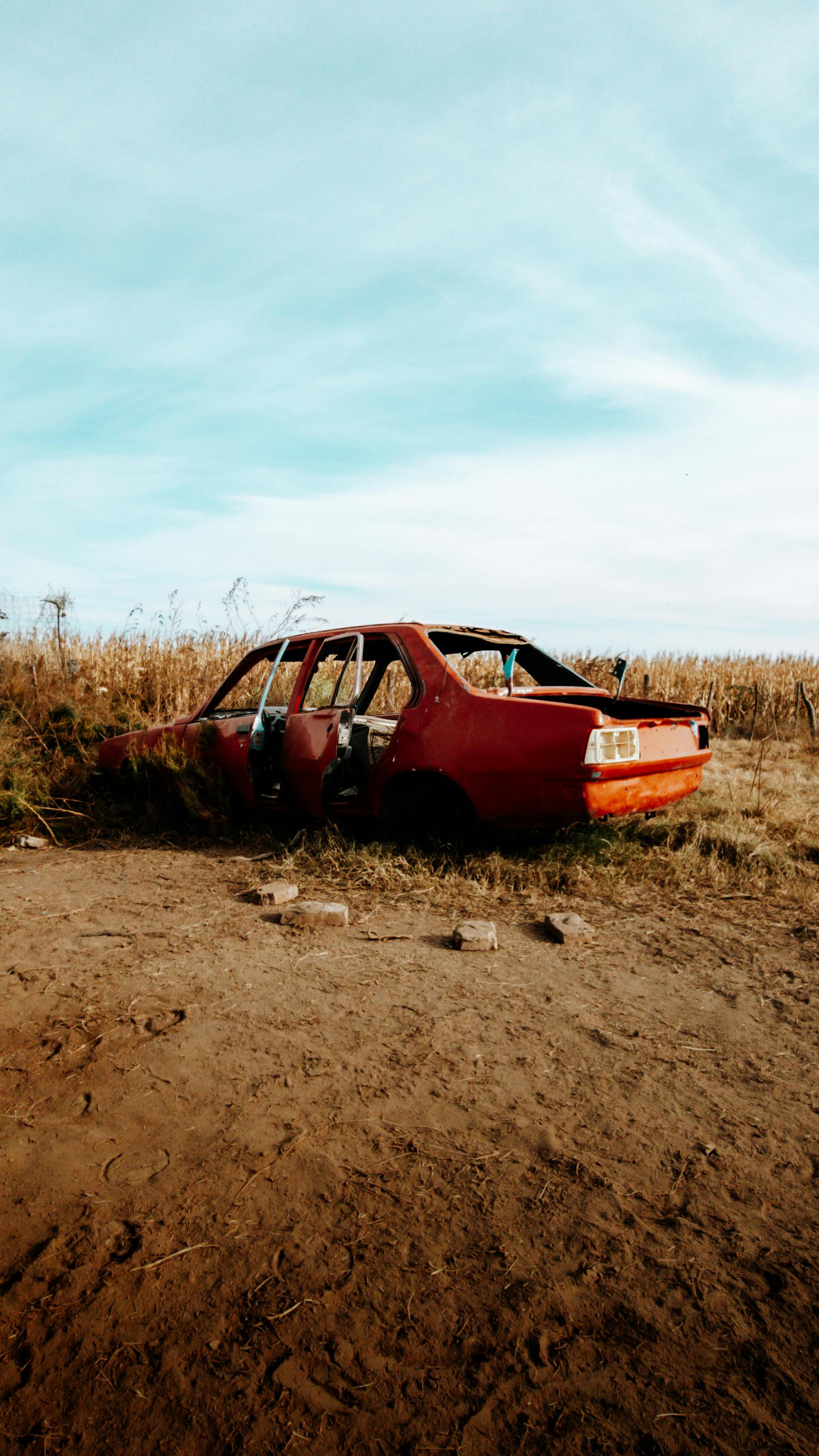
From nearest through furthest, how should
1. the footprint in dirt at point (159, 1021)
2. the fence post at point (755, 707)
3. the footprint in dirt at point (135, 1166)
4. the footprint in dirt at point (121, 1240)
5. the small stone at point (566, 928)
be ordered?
1. the footprint in dirt at point (121, 1240)
2. the footprint in dirt at point (135, 1166)
3. the footprint in dirt at point (159, 1021)
4. the small stone at point (566, 928)
5. the fence post at point (755, 707)

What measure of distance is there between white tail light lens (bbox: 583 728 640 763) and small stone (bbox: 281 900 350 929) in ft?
5.30

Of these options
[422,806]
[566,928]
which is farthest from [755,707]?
[566,928]

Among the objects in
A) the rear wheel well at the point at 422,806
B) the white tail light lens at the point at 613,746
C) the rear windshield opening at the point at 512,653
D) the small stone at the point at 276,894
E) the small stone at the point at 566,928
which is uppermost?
the rear windshield opening at the point at 512,653

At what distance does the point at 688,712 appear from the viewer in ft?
18.2

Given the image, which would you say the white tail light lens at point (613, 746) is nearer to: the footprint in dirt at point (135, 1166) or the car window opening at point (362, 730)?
the car window opening at point (362, 730)

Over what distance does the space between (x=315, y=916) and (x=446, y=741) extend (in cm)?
137

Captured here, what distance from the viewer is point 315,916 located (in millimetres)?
4383

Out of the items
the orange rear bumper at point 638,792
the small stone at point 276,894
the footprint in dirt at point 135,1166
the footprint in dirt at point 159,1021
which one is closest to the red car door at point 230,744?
the small stone at point 276,894

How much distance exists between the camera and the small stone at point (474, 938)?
400 centimetres

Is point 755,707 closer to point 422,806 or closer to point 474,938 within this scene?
point 422,806

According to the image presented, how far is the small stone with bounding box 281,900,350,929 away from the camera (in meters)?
4.38

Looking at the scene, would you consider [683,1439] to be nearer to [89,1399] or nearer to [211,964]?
[89,1399]

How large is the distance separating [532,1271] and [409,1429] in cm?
47

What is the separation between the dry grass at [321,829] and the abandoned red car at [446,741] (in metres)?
0.37
